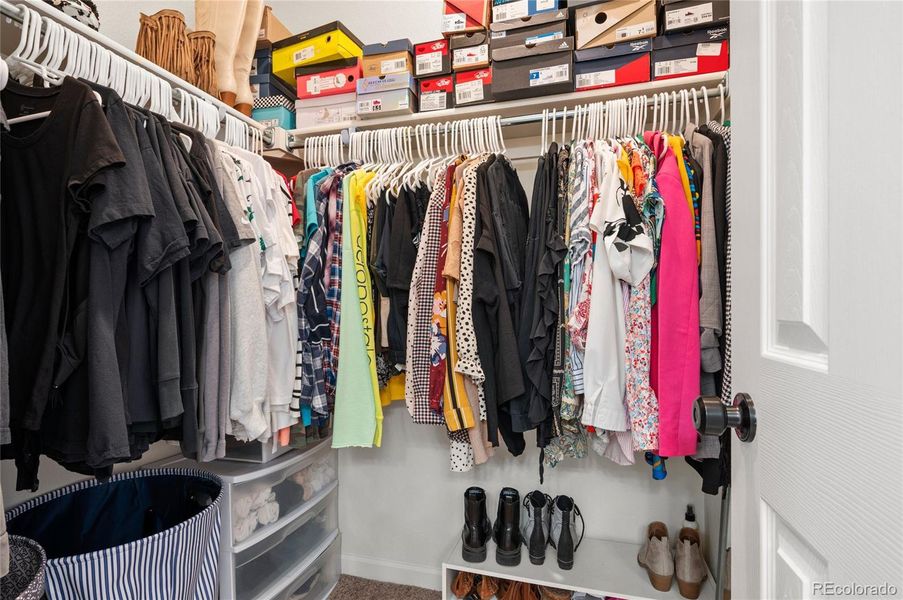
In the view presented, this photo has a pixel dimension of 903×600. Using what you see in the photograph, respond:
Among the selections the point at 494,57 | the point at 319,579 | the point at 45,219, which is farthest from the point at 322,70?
the point at 319,579

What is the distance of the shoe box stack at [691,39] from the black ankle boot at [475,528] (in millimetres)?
1515

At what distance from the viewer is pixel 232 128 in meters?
1.44

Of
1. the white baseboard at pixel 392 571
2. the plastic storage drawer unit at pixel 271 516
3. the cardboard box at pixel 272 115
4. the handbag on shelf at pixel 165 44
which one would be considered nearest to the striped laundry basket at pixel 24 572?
the plastic storage drawer unit at pixel 271 516

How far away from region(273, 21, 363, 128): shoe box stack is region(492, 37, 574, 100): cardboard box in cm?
59

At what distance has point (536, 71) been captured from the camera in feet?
4.83

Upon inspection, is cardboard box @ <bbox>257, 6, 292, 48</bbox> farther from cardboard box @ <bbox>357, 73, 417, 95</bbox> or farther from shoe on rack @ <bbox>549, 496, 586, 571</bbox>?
shoe on rack @ <bbox>549, 496, 586, 571</bbox>

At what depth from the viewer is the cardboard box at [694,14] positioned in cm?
133

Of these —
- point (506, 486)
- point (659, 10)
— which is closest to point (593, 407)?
point (506, 486)

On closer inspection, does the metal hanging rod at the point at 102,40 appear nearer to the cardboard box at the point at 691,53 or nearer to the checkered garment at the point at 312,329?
the checkered garment at the point at 312,329

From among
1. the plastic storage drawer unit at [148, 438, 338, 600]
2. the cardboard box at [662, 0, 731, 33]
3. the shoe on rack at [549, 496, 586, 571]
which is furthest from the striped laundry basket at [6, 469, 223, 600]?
the cardboard box at [662, 0, 731, 33]

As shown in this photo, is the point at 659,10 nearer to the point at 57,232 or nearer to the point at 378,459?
the point at 57,232

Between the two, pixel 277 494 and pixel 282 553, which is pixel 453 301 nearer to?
pixel 277 494

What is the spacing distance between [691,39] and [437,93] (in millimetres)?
824

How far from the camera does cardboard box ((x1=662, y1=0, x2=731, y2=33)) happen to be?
1335mm
